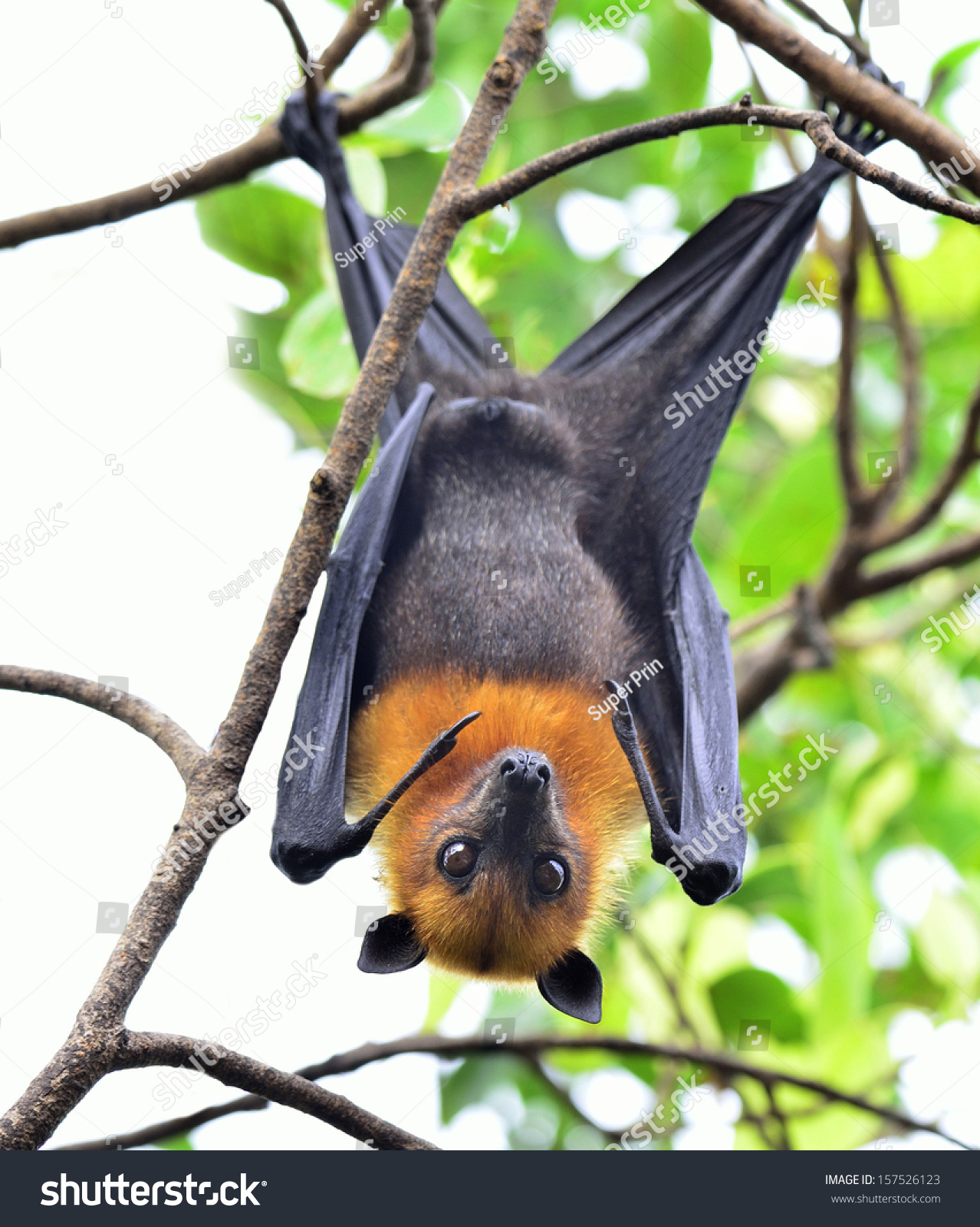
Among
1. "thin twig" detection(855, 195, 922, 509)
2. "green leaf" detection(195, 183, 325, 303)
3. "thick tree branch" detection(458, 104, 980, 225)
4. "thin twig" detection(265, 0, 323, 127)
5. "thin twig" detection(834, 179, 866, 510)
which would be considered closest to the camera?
"thick tree branch" detection(458, 104, 980, 225)

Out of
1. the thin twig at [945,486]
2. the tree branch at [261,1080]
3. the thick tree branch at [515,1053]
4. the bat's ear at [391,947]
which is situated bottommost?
the tree branch at [261,1080]

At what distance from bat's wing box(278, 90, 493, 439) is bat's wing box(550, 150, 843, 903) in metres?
0.49

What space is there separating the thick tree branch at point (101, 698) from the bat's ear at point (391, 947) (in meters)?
1.07

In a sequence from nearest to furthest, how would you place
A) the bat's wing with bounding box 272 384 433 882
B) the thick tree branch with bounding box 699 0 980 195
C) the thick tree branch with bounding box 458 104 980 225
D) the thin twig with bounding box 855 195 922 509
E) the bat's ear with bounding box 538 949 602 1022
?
the thick tree branch with bounding box 458 104 980 225 → the bat's wing with bounding box 272 384 433 882 → the thick tree branch with bounding box 699 0 980 195 → the bat's ear with bounding box 538 949 602 1022 → the thin twig with bounding box 855 195 922 509

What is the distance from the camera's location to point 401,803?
3.75m

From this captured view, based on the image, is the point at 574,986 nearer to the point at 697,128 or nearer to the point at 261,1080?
the point at 261,1080

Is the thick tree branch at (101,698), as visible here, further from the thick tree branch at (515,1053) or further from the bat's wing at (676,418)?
the bat's wing at (676,418)

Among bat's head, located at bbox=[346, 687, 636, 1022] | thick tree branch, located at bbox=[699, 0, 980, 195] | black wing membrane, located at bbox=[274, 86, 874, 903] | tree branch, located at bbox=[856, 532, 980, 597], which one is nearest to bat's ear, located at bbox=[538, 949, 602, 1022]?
bat's head, located at bbox=[346, 687, 636, 1022]

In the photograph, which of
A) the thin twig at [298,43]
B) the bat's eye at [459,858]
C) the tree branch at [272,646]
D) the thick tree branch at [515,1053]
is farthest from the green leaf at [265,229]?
the thick tree branch at [515,1053]

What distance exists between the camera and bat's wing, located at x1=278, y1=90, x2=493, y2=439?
4129 mm

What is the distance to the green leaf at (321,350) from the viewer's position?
13.8ft

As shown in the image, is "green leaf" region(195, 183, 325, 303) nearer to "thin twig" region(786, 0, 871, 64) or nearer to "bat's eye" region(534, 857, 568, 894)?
"thin twig" region(786, 0, 871, 64)

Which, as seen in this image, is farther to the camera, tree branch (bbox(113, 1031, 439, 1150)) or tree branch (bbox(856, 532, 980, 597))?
tree branch (bbox(856, 532, 980, 597))

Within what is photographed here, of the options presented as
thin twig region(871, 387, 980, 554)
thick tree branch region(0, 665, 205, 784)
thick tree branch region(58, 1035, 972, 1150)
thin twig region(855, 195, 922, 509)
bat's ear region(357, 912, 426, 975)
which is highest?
thin twig region(855, 195, 922, 509)
